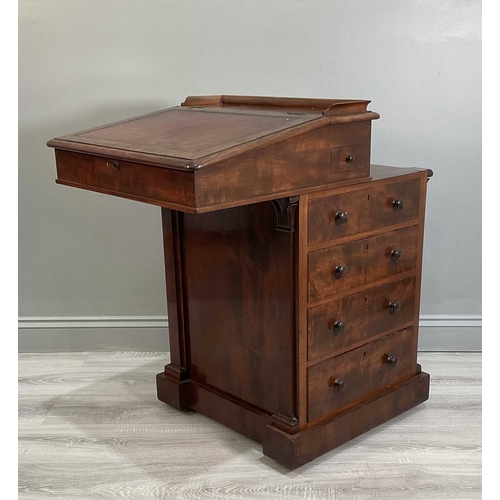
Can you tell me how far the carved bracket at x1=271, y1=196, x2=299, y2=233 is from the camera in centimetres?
217

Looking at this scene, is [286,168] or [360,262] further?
[360,262]

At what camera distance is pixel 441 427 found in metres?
2.64

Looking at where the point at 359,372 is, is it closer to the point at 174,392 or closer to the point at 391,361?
the point at 391,361

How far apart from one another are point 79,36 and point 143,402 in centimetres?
163

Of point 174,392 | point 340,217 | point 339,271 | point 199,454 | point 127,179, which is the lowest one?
point 199,454

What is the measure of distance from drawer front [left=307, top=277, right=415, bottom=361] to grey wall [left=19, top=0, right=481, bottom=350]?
69 cm

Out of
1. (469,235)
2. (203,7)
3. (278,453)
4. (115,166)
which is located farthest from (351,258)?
(203,7)

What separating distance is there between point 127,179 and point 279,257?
1.82ft

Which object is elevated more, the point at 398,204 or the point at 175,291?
the point at 398,204

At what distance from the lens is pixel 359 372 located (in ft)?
8.32

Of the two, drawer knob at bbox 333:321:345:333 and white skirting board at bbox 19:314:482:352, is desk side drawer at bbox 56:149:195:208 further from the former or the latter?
white skirting board at bbox 19:314:482:352

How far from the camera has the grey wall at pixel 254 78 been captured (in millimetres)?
3039

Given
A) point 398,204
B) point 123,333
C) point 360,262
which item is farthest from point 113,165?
point 123,333

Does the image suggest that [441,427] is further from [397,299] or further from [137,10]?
[137,10]
